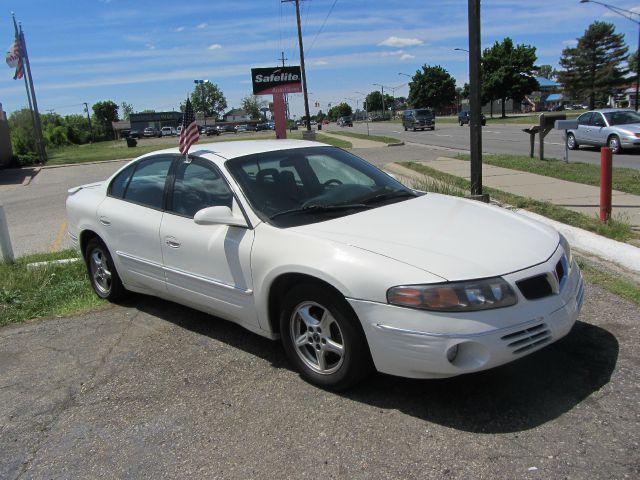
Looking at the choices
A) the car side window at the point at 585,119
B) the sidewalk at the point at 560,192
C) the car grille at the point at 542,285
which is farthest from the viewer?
Result: the car side window at the point at 585,119

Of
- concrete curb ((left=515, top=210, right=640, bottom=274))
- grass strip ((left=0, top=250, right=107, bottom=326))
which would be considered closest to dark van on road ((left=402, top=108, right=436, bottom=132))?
concrete curb ((left=515, top=210, right=640, bottom=274))

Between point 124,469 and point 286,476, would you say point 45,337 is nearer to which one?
point 124,469

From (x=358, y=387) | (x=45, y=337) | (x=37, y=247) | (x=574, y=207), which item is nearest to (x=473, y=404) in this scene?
(x=358, y=387)

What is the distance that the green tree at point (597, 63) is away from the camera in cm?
8044

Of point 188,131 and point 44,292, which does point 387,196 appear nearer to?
point 188,131

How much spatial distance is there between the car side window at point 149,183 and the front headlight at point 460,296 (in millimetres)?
2508

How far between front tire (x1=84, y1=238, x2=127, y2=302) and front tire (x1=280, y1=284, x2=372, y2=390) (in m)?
2.37

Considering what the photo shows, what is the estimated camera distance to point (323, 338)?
3.43m

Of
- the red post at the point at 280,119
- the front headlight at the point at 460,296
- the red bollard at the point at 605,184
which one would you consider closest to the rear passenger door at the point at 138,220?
the front headlight at the point at 460,296

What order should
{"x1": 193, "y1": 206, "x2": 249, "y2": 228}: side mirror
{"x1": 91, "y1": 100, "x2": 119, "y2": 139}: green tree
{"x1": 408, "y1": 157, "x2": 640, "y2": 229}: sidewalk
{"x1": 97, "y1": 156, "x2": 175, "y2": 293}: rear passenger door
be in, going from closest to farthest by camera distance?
{"x1": 193, "y1": 206, "x2": 249, "y2": 228}: side mirror → {"x1": 97, "y1": 156, "x2": 175, "y2": 293}: rear passenger door → {"x1": 408, "y1": 157, "x2": 640, "y2": 229}: sidewalk → {"x1": 91, "y1": 100, "x2": 119, "y2": 139}: green tree

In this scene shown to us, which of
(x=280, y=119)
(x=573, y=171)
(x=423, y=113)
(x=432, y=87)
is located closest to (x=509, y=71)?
(x=423, y=113)

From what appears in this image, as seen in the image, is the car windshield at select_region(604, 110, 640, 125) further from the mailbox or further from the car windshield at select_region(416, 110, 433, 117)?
the car windshield at select_region(416, 110, 433, 117)

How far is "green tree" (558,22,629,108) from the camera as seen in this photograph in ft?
264

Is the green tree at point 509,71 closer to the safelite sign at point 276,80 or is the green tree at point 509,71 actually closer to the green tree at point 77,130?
the safelite sign at point 276,80
